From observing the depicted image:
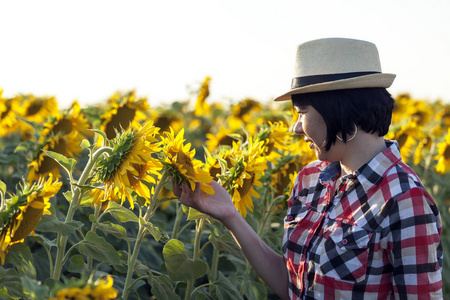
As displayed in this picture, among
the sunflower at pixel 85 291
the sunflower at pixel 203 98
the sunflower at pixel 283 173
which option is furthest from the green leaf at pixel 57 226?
the sunflower at pixel 203 98

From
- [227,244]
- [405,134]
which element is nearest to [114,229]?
[227,244]

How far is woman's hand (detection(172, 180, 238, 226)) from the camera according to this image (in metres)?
2.02

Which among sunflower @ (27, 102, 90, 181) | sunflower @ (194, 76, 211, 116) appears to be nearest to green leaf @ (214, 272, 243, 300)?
sunflower @ (27, 102, 90, 181)

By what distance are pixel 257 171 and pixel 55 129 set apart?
4.84 ft

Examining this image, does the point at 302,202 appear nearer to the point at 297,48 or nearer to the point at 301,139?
the point at 297,48

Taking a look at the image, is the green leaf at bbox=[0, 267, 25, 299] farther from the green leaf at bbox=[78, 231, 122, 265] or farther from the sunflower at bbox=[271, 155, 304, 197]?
the sunflower at bbox=[271, 155, 304, 197]

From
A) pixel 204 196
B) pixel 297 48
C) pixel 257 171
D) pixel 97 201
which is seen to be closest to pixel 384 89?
pixel 297 48

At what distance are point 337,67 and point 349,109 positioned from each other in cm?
16

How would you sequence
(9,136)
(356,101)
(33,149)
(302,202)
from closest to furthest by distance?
(356,101), (302,202), (33,149), (9,136)

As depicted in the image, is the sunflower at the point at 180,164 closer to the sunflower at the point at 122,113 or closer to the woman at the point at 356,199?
the woman at the point at 356,199

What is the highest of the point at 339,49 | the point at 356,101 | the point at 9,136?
the point at 339,49

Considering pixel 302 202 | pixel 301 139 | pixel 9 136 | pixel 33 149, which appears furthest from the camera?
pixel 9 136

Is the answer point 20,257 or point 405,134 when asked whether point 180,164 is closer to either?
point 20,257

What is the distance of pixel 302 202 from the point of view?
2.40 metres
